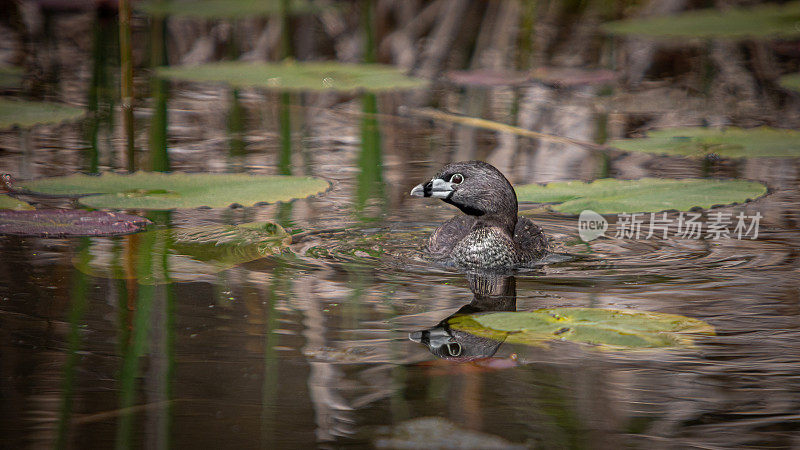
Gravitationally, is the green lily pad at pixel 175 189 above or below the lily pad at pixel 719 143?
below

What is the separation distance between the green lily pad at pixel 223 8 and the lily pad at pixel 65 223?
554 centimetres

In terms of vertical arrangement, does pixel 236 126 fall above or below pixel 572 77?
below

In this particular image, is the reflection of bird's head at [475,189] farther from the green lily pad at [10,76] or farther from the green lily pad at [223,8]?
the green lily pad at [223,8]

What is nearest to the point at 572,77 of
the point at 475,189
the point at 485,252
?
the point at 475,189

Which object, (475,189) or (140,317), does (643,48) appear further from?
(140,317)

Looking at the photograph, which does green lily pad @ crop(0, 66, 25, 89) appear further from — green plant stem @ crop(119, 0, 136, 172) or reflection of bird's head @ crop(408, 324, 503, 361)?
reflection of bird's head @ crop(408, 324, 503, 361)

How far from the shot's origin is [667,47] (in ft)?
40.4

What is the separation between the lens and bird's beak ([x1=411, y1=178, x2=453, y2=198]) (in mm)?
5023

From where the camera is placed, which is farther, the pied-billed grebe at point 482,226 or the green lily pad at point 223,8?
the green lily pad at point 223,8

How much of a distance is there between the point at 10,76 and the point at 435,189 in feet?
18.0

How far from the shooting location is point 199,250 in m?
4.71

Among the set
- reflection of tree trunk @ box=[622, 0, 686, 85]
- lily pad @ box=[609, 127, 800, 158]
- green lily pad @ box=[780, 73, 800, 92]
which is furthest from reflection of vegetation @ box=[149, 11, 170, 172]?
green lily pad @ box=[780, 73, 800, 92]

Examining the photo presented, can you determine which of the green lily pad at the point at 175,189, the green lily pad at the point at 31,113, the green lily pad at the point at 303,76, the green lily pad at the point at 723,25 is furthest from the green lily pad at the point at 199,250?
the green lily pad at the point at 723,25

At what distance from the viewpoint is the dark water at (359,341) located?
290 cm
